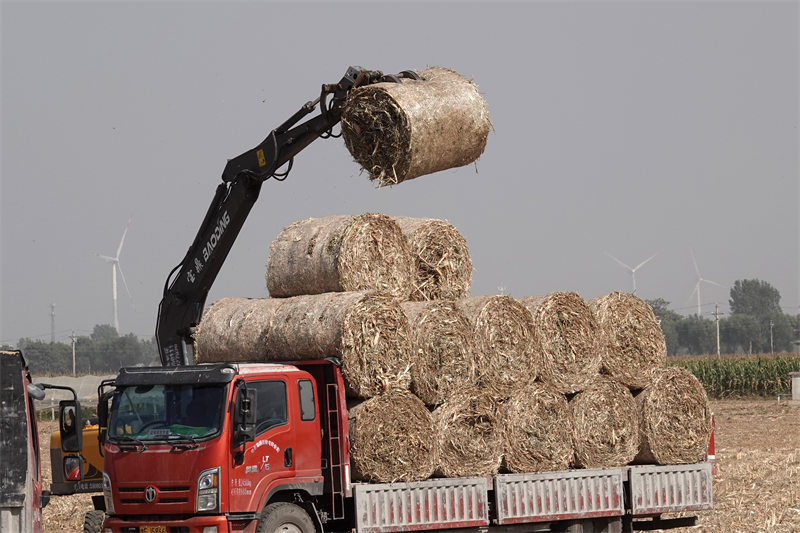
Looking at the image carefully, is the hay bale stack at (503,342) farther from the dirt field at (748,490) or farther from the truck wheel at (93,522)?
the truck wheel at (93,522)

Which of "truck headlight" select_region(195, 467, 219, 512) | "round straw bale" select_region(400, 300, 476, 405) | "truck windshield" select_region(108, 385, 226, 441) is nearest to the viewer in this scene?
"truck headlight" select_region(195, 467, 219, 512)

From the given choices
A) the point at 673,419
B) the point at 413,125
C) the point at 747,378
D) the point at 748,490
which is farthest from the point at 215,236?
the point at 747,378

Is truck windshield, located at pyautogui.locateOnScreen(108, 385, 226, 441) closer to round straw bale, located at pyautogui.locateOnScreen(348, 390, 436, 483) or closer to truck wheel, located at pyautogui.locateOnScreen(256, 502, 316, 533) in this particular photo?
truck wheel, located at pyautogui.locateOnScreen(256, 502, 316, 533)

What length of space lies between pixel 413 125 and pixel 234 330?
11.5 feet

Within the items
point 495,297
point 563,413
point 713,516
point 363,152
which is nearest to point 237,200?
point 363,152

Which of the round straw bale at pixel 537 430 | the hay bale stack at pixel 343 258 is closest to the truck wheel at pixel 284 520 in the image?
the hay bale stack at pixel 343 258

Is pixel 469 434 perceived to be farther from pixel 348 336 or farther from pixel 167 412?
pixel 167 412

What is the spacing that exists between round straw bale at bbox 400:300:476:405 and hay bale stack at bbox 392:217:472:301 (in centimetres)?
112

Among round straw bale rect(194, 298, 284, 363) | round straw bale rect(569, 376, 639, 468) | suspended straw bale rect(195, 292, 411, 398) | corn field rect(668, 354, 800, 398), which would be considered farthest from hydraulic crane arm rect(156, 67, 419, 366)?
corn field rect(668, 354, 800, 398)

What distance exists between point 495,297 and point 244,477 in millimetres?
3921

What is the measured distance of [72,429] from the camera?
11.9 metres

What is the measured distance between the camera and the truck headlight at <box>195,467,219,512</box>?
38.9 ft

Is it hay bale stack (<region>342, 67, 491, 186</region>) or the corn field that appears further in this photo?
the corn field

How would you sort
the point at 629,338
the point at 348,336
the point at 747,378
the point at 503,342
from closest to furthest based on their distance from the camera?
the point at 348,336, the point at 503,342, the point at 629,338, the point at 747,378
